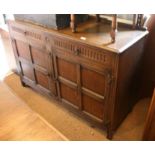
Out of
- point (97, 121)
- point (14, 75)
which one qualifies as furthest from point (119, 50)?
point (14, 75)

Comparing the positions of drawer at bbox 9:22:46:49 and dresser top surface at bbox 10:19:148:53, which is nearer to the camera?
dresser top surface at bbox 10:19:148:53

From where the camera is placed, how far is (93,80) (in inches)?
53.4

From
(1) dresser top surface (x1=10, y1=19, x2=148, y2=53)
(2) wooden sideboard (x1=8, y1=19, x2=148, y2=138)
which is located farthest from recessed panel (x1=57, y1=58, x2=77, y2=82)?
(1) dresser top surface (x1=10, y1=19, x2=148, y2=53)

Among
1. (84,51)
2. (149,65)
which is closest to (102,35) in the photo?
(84,51)

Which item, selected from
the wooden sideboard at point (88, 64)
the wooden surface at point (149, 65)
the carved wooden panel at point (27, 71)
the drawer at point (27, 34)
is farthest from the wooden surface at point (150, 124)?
the carved wooden panel at point (27, 71)

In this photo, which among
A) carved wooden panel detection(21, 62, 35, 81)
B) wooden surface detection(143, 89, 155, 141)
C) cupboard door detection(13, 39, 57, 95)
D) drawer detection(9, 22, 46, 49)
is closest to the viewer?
wooden surface detection(143, 89, 155, 141)

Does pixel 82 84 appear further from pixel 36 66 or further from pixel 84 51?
pixel 36 66

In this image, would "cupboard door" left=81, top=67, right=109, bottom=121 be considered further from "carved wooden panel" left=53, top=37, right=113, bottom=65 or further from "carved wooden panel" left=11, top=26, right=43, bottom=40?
"carved wooden panel" left=11, top=26, right=43, bottom=40

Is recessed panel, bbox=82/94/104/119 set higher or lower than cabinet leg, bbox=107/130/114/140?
higher

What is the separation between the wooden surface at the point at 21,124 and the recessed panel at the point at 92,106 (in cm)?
35

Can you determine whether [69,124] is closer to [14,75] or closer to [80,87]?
[80,87]

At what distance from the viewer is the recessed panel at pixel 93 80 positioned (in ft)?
4.30

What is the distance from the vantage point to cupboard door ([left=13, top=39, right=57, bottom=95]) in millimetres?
1669

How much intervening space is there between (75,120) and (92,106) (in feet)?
1.16
